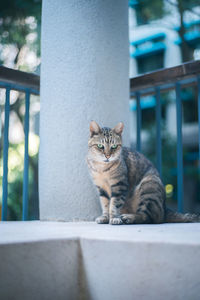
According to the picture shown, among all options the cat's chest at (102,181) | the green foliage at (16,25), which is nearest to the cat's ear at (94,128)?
the cat's chest at (102,181)

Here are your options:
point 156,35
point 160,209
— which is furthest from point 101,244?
point 156,35

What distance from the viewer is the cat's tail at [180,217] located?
94.2 inches

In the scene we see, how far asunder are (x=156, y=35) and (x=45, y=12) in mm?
11966

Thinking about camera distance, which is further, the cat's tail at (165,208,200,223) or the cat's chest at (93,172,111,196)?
the cat's chest at (93,172,111,196)

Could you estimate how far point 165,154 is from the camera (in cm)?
977

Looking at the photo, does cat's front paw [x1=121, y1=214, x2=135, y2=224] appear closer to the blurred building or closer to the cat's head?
the cat's head

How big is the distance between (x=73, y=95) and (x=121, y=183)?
0.79 meters

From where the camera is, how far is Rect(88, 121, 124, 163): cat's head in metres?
2.54

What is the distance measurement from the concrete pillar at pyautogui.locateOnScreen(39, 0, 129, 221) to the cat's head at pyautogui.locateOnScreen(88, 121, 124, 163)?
0.27ft

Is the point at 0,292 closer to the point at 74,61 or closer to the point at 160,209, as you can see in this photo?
the point at 160,209

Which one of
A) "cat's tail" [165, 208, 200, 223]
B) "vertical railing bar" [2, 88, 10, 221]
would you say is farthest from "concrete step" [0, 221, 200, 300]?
"vertical railing bar" [2, 88, 10, 221]

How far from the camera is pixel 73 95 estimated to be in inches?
101

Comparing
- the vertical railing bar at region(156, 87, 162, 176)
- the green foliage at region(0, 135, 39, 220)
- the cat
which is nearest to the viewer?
the cat

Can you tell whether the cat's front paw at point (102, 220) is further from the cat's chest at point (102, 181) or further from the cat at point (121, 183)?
the cat's chest at point (102, 181)
